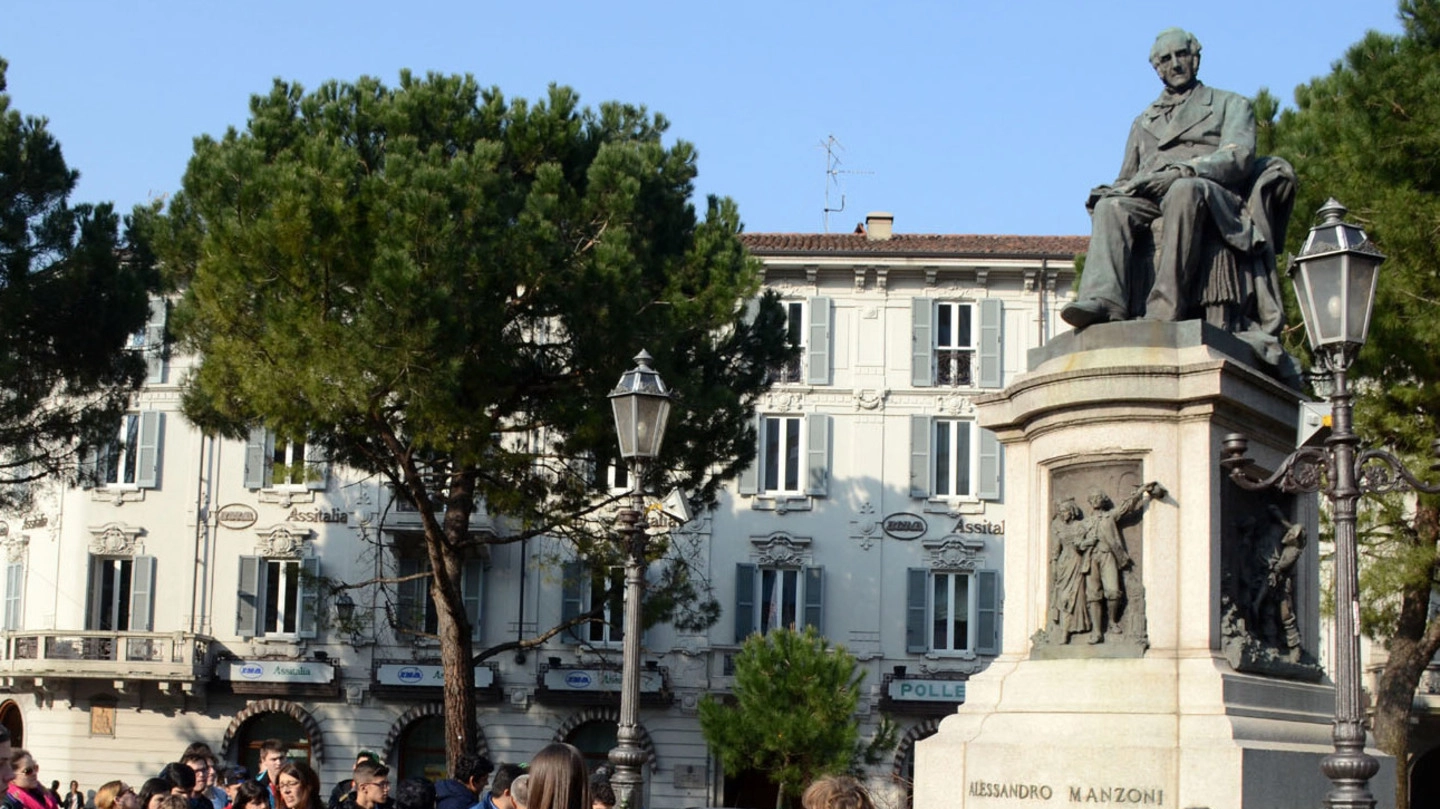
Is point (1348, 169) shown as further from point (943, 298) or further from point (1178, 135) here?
point (943, 298)

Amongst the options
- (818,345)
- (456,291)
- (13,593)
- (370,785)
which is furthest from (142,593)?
(370,785)

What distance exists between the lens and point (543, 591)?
37125 millimetres

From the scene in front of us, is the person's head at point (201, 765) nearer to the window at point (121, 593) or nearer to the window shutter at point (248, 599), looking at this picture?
the window shutter at point (248, 599)

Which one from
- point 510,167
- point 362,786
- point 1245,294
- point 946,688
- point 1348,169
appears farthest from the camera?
point 946,688

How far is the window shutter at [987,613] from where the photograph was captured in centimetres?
3631

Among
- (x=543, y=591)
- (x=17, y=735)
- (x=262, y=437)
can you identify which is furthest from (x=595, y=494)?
(x=17, y=735)

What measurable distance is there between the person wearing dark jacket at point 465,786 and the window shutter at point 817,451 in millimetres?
25249

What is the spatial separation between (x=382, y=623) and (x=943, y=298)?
12443mm

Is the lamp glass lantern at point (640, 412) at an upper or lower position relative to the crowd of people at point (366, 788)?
upper

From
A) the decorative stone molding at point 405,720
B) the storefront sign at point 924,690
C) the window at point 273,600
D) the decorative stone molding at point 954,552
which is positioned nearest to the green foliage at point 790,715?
the storefront sign at point 924,690

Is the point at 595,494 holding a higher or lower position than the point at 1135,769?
higher

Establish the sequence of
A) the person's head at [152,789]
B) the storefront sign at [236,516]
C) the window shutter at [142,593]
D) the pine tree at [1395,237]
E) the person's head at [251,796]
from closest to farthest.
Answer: the person's head at [251,796] → the person's head at [152,789] → the pine tree at [1395,237] → the window shutter at [142,593] → the storefront sign at [236,516]

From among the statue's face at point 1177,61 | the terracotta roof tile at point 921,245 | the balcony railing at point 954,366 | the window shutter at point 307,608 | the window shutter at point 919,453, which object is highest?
the terracotta roof tile at point 921,245

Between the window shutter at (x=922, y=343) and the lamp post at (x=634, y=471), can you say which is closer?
the lamp post at (x=634, y=471)
